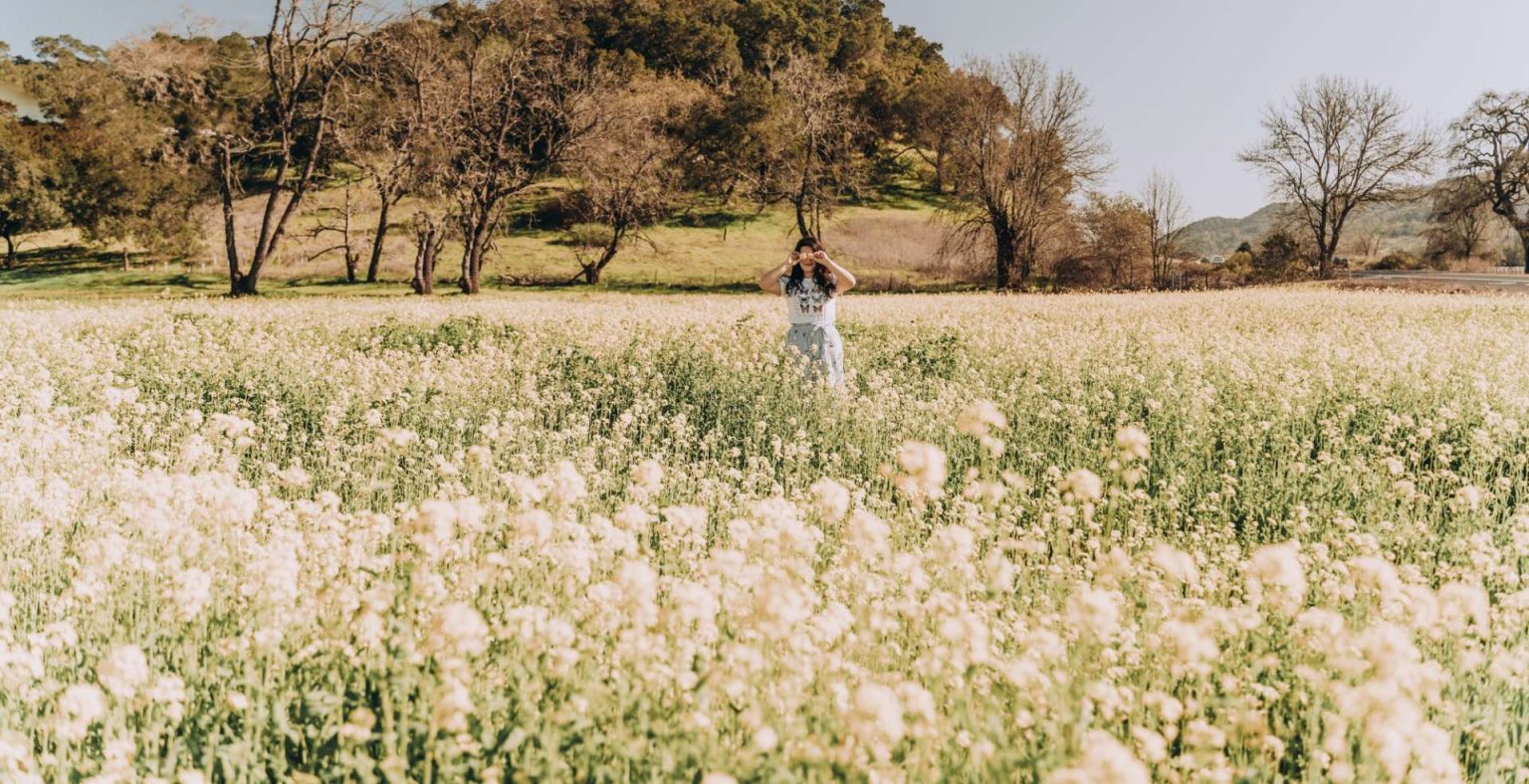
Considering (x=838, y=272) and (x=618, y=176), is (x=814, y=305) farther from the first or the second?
(x=618, y=176)

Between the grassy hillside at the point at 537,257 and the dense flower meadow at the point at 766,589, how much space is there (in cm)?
3380

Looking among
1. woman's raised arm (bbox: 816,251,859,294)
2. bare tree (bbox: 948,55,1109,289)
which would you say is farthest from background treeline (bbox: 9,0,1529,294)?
woman's raised arm (bbox: 816,251,859,294)

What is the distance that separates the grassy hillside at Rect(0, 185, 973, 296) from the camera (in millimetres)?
44000

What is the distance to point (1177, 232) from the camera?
188 feet

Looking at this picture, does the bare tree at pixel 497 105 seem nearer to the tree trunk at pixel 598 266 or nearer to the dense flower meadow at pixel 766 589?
the tree trunk at pixel 598 266

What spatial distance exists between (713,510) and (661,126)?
57532 millimetres

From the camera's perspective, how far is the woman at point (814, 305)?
35.4 ft

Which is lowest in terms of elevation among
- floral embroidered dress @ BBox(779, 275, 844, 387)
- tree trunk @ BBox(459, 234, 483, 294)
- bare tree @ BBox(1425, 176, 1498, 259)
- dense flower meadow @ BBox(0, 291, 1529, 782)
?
dense flower meadow @ BBox(0, 291, 1529, 782)

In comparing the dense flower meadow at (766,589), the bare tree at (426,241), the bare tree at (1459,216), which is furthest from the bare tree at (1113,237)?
the dense flower meadow at (766,589)

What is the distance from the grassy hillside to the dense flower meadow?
33.8 metres

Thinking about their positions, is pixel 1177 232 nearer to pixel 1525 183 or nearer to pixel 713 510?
pixel 1525 183

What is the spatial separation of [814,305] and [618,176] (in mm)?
38484

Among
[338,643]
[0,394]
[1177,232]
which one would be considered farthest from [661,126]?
[338,643]

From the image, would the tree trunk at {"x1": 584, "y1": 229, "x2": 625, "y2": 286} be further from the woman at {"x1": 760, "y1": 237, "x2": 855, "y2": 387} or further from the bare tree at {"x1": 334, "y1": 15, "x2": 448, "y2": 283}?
the woman at {"x1": 760, "y1": 237, "x2": 855, "y2": 387}
